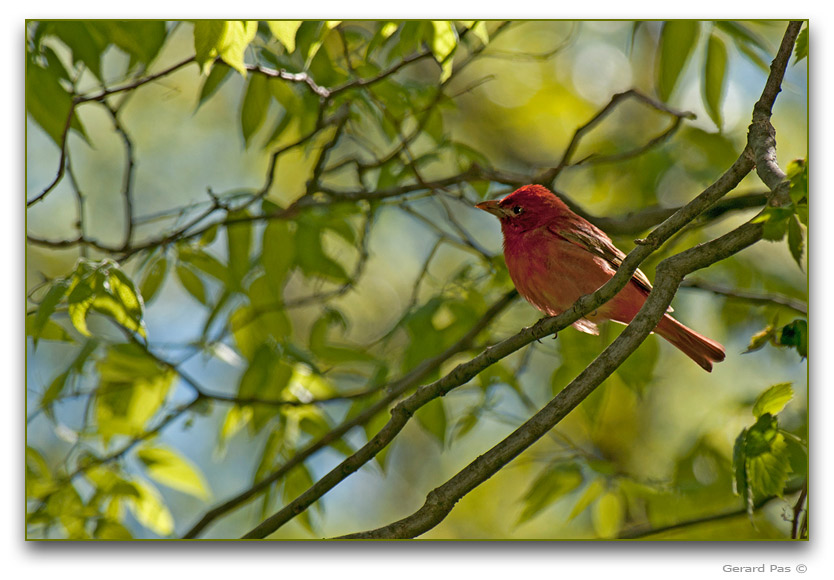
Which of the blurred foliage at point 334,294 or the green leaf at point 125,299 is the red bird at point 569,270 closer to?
the blurred foliage at point 334,294

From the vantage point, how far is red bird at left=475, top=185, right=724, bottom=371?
2273 millimetres

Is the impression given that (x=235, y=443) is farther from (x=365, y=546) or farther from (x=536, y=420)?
(x=536, y=420)

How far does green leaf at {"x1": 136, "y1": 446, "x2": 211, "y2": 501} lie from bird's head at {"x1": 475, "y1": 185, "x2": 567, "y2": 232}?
1221 millimetres

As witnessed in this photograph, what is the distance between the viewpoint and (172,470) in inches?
102

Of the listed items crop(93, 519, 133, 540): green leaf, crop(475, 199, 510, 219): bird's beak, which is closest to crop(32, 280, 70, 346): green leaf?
crop(93, 519, 133, 540): green leaf

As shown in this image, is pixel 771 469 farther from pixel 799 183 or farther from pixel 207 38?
pixel 207 38

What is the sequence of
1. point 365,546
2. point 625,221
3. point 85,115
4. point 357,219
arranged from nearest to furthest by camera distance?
point 365,546, point 625,221, point 85,115, point 357,219

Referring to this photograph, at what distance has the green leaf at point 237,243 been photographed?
266 centimetres

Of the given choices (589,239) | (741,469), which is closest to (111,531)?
(589,239)

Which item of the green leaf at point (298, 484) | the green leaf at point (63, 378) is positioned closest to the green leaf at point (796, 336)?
the green leaf at point (298, 484)

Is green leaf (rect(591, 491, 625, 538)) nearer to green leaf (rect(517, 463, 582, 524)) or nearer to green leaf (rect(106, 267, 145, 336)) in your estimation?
green leaf (rect(517, 463, 582, 524))

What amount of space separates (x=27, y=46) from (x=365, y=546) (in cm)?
173

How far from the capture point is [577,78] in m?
3.31

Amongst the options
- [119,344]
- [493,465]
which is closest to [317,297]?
[119,344]
